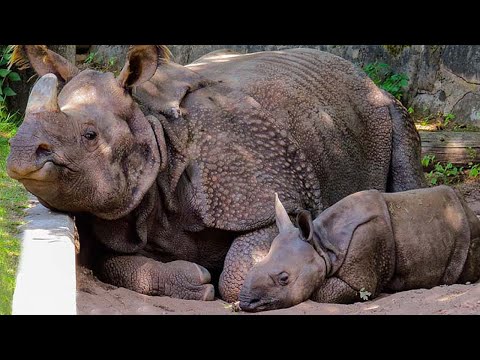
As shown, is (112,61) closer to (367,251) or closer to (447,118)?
(447,118)

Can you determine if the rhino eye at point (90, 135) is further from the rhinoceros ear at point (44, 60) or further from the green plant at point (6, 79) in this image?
the green plant at point (6, 79)

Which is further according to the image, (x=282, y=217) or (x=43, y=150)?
(x=282, y=217)

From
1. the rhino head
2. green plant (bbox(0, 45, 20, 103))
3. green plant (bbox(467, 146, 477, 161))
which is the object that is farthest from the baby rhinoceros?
green plant (bbox(0, 45, 20, 103))

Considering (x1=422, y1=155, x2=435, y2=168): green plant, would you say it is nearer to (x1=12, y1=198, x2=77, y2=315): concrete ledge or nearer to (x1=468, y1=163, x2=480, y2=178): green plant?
(x1=468, y1=163, x2=480, y2=178): green plant

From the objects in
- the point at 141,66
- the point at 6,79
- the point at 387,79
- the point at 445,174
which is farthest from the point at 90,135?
the point at 387,79

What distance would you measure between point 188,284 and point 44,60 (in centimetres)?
202

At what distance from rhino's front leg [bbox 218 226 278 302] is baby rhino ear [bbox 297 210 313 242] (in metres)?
0.37

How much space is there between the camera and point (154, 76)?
7414mm

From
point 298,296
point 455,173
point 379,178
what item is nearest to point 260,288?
point 298,296

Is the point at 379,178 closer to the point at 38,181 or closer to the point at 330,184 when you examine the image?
the point at 330,184

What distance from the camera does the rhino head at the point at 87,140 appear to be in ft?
20.0

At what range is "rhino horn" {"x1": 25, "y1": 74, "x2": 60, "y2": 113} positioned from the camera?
6184 millimetres

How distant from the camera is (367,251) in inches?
271
